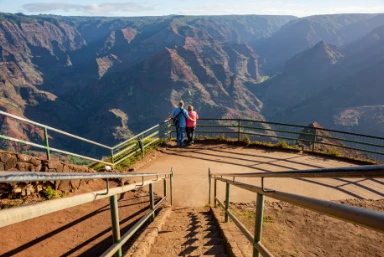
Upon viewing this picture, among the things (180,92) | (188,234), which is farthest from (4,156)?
(180,92)

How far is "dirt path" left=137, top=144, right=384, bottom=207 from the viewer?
752 cm

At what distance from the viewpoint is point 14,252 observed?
402 cm

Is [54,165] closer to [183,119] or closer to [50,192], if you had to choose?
[50,192]

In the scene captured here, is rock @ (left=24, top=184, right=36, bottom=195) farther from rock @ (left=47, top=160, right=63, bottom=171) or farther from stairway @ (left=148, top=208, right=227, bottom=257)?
stairway @ (left=148, top=208, right=227, bottom=257)

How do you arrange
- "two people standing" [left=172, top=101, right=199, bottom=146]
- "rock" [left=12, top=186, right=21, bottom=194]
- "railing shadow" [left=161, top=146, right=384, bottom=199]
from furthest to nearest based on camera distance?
"two people standing" [left=172, top=101, right=199, bottom=146] → "railing shadow" [left=161, top=146, right=384, bottom=199] → "rock" [left=12, top=186, right=21, bottom=194]

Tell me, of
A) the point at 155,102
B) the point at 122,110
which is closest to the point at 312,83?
the point at 155,102

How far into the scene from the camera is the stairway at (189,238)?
3.73 m

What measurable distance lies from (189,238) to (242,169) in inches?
221

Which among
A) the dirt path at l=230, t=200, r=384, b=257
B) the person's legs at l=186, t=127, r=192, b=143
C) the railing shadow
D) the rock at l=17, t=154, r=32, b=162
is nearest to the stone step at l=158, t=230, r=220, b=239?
the dirt path at l=230, t=200, r=384, b=257

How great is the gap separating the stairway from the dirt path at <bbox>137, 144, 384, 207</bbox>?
5.82ft

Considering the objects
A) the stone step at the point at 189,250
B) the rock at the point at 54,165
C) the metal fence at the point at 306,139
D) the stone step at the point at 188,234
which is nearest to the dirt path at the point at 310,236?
the stone step at the point at 189,250

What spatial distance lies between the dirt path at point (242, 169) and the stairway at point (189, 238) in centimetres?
178

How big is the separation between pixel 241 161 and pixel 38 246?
7360mm

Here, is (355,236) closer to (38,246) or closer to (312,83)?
(38,246)
